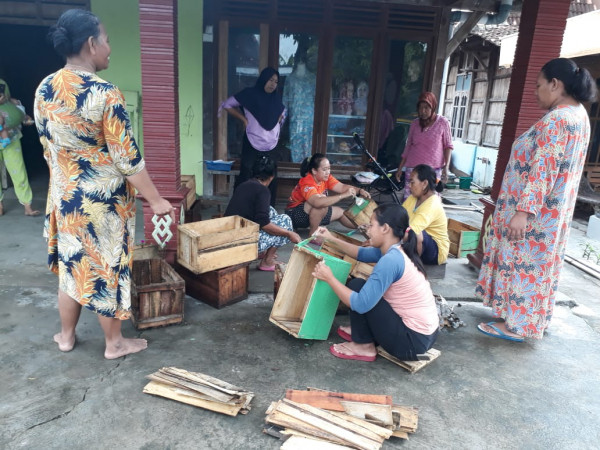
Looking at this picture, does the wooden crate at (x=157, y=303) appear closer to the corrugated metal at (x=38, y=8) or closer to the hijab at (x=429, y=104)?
the hijab at (x=429, y=104)

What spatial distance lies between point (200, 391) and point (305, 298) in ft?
3.80

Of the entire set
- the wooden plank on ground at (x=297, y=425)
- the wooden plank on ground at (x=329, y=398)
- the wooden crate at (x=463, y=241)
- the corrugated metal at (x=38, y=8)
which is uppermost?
the corrugated metal at (x=38, y=8)

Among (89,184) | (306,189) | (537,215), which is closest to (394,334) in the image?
(537,215)

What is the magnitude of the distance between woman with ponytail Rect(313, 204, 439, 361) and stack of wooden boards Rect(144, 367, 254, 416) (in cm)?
87

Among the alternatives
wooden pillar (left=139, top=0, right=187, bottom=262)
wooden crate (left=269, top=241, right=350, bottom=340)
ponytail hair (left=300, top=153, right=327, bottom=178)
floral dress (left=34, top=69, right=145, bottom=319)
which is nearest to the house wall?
ponytail hair (left=300, top=153, right=327, bottom=178)

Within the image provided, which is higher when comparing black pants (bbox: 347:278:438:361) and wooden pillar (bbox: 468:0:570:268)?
wooden pillar (bbox: 468:0:570:268)

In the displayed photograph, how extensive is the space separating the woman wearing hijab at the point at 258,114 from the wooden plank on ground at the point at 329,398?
3667 mm

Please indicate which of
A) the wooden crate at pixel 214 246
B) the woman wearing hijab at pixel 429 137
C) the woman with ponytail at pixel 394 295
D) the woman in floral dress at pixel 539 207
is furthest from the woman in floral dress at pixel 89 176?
the woman wearing hijab at pixel 429 137

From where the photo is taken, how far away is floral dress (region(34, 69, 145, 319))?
2461mm

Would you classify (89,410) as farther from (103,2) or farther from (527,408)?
(103,2)

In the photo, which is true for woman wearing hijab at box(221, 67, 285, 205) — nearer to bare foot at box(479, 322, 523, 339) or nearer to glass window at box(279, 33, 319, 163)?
glass window at box(279, 33, 319, 163)

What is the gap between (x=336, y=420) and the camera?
92.4 inches

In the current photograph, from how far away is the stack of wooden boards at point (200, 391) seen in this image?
2.49 meters

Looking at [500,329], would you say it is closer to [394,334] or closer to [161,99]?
[394,334]
